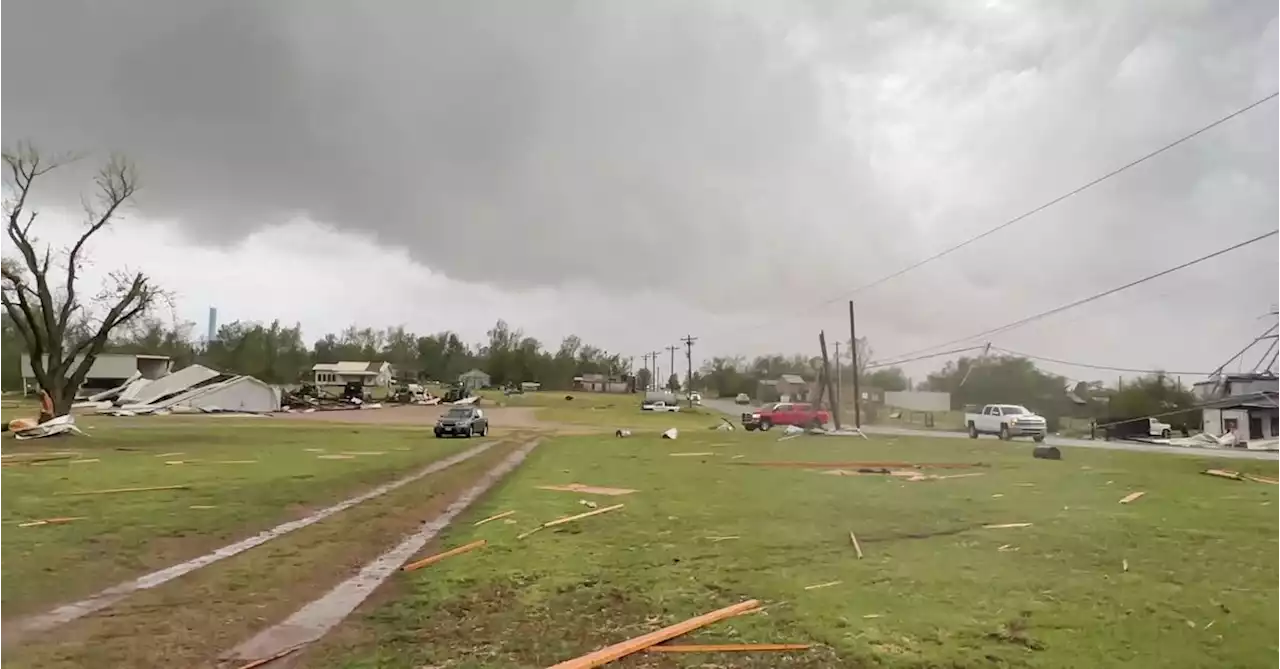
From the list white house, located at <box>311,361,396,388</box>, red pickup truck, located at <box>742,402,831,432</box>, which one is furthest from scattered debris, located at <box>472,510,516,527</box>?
white house, located at <box>311,361,396,388</box>

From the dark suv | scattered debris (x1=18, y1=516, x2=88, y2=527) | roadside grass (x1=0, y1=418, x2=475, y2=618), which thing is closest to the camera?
roadside grass (x1=0, y1=418, x2=475, y2=618)

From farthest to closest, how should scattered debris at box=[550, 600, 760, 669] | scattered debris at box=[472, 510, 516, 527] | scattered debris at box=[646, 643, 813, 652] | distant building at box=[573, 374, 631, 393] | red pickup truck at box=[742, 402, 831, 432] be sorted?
1. distant building at box=[573, 374, 631, 393]
2. red pickup truck at box=[742, 402, 831, 432]
3. scattered debris at box=[472, 510, 516, 527]
4. scattered debris at box=[646, 643, 813, 652]
5. scattered debris at box=[550, 600, 760, 669]

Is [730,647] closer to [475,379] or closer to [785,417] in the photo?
[785,417]

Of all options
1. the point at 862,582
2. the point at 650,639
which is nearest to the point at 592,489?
the point at 862,582

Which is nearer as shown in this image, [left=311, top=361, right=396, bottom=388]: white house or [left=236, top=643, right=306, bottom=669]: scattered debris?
[left=236, top=643, right=306, bottom=669]: scattered debris

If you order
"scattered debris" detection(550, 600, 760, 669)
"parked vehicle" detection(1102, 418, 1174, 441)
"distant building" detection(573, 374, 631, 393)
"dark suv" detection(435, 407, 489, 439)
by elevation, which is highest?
"distant building" detection(573, 374, 631, 393)

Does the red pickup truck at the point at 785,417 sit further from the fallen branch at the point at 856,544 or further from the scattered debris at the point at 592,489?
the fallen branch at the point at 856,544

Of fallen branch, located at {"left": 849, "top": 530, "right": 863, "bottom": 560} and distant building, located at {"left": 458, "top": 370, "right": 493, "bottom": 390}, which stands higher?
distant building, located at {"left": 458, "top": 370, "right": 493, "bottom": 390}

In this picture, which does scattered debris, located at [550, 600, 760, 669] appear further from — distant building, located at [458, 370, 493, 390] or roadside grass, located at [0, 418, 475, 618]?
distant building, located at [458, 370, 493, 390]

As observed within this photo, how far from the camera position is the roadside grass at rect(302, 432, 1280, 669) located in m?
6.42

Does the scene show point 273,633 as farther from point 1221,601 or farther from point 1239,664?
point 1221,601

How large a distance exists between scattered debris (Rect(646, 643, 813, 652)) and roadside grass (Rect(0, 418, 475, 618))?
6010mm

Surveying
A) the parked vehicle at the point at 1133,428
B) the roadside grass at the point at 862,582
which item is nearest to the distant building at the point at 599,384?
the parked vehicle at the point at 1133,428

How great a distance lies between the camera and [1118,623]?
7062 millimetres
